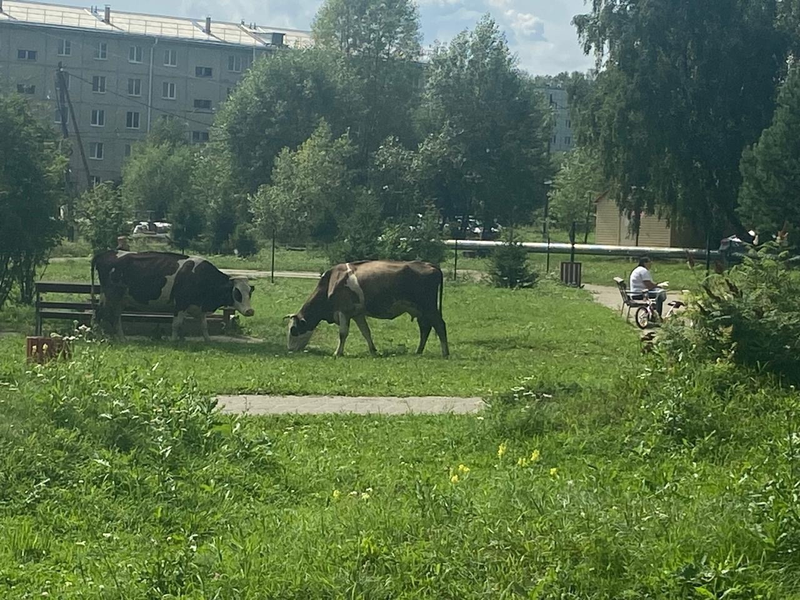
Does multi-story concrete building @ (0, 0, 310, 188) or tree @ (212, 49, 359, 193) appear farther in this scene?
multi-story concrete building @ (0, 0, 310, 188)

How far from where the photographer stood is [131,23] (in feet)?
332

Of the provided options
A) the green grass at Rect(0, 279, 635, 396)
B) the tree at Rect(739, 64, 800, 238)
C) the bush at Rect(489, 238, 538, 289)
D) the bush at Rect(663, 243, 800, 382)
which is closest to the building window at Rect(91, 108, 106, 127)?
the bush at Rect(489, 238, 538, 289)

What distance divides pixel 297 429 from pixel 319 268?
38.1 m

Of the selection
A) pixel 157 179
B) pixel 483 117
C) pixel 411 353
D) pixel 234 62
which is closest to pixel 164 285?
pixel 411 353

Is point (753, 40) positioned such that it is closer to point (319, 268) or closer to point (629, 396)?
point (319, 268)

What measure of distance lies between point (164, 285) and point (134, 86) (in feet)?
258

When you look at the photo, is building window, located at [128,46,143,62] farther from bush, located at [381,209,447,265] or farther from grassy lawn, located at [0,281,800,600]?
grassy lawn, located at [0,281,800,600]

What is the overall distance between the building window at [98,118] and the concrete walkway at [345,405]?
85.4 m

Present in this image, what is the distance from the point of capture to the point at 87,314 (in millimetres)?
21891

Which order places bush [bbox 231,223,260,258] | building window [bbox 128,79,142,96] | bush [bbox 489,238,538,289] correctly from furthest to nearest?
1. building window [bbox 128,79,142,96]
2. bush [bbox 231,223,260,258]
3. bush [bbox 489,238,538,289]

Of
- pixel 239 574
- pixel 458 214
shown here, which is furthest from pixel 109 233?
pixel 458 214

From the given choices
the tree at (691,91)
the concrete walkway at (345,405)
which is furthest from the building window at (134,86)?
the concrete walkway at (345,405)

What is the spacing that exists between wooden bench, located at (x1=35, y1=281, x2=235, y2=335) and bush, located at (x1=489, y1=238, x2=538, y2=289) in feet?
54.2

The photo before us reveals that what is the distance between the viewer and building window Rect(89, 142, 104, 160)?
312ft
